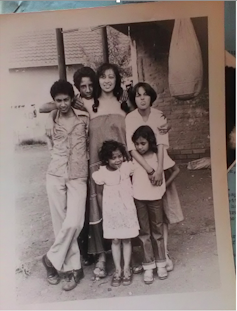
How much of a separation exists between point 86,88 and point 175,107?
0.14m

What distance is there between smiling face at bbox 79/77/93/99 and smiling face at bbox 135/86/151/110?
0.23ft

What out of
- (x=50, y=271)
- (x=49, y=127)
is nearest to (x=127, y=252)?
(x=50, y=271)

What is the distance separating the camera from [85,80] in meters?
0.53

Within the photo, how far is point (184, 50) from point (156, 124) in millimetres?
118

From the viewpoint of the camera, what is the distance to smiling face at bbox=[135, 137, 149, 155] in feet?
1.74

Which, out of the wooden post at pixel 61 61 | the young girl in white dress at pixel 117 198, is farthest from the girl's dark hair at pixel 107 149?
the wooden post at pixel 61 61

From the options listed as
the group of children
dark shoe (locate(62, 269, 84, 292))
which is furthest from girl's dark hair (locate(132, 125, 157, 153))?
dark shoe (locate(62, 269, 84, 292))

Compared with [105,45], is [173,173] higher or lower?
lower

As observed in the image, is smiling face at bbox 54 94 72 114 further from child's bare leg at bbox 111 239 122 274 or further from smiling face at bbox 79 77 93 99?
child's bare leg at bbox 111 239 122 274

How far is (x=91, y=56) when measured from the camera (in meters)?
0.53

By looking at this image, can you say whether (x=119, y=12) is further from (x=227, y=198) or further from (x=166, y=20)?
(x=227, y=198)

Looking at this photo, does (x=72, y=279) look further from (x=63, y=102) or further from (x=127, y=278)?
(x=63, y=102)

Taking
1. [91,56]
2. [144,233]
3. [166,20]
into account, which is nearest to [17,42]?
[91,56]

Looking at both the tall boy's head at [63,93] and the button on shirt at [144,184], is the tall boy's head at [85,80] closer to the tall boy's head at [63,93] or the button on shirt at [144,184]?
the tall boy's head at [63,93]
